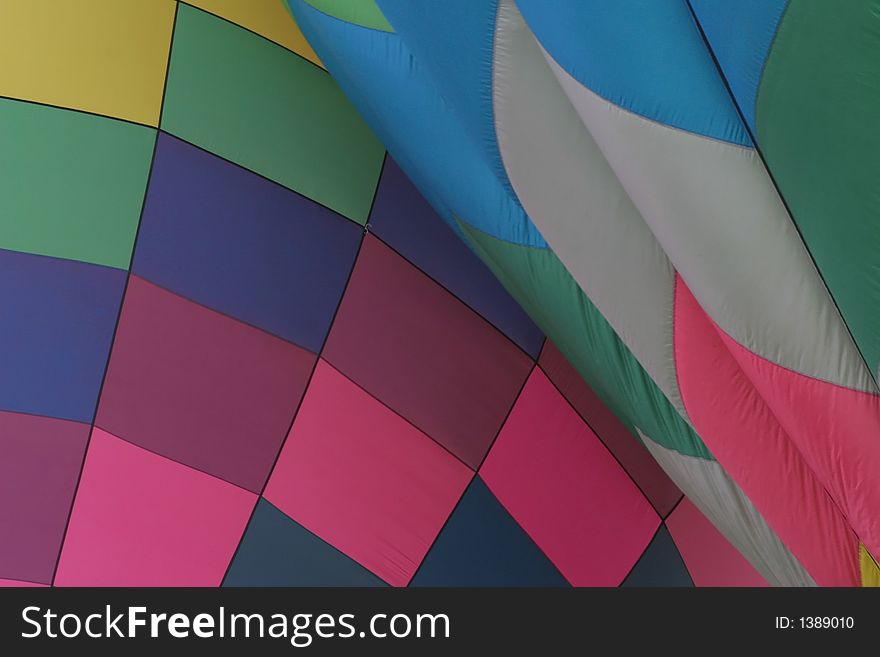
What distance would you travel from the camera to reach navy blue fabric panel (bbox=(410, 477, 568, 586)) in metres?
2.10

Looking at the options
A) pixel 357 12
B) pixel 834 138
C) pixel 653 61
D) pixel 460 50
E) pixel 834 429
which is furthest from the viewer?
pixel 357 12

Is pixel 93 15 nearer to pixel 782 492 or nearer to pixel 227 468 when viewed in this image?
pixel 227 468

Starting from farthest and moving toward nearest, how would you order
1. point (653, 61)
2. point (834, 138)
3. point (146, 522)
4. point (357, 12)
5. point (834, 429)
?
point (146, 522) < point (357, 12) < point (834, 429) < point (653, 61) < point (834, 138)

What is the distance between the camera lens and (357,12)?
68.1 inches

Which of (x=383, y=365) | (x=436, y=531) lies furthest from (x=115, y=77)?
(x=436, y=531)

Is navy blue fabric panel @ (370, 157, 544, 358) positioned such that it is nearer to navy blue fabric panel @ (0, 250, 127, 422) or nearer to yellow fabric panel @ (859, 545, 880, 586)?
navy blue fabric panel @ (0, 250, 127, 422)

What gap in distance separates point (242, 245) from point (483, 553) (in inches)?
33.0

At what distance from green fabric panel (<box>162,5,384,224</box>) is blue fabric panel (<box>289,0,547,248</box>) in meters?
0.31

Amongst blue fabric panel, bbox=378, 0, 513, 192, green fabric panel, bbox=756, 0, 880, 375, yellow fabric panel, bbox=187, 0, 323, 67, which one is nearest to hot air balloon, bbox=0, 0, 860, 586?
yellow fabric panel, bbox=187, 0, 323, 67

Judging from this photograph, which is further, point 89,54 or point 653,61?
point 89,54

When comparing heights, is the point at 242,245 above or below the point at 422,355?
above

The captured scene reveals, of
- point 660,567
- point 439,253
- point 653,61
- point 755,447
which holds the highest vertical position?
point 439,253

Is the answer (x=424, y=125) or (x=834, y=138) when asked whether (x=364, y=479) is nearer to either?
(x=424, y=125)

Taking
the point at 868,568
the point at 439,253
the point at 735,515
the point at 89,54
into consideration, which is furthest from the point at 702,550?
the point at 89,54
